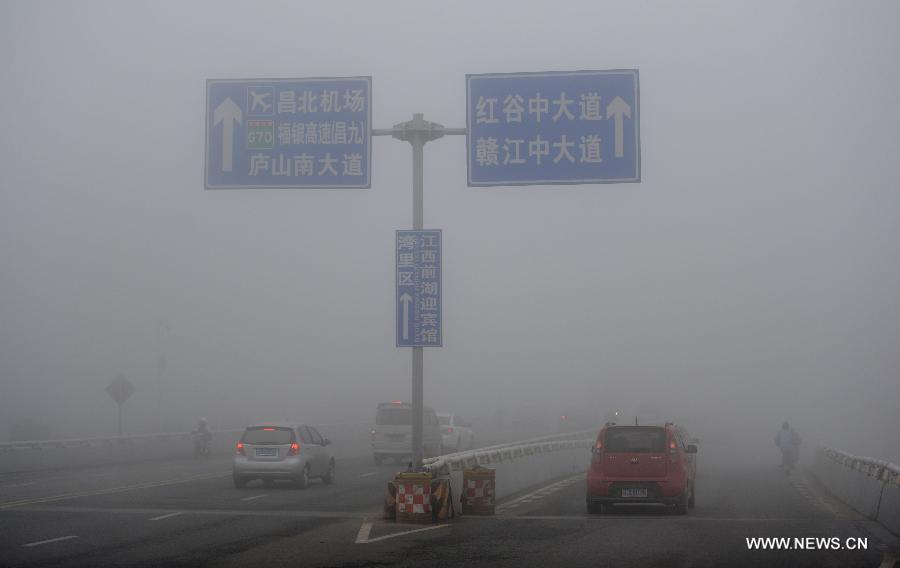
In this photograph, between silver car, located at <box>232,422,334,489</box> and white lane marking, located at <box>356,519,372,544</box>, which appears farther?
silver car, located at <box>232,422,334,489</box>

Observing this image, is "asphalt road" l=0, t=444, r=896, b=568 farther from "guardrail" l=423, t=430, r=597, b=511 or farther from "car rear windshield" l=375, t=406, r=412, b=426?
"car rear windshield" l=375, t=406, r=412, b=426

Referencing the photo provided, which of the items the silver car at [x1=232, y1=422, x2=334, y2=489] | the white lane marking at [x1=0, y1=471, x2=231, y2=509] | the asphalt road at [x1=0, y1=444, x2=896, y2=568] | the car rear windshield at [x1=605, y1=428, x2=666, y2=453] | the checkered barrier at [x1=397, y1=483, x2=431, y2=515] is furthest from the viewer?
the silver car at [x1=232, y1=422, x2=334, y2=489]

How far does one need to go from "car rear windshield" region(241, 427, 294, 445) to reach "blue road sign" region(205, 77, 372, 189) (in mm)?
10324

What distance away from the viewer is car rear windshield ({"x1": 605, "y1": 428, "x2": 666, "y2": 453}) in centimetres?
1984

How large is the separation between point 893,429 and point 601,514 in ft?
247

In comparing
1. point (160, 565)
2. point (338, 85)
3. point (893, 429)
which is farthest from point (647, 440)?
point (893, 429)

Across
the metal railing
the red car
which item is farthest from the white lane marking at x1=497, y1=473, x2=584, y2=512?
the red car

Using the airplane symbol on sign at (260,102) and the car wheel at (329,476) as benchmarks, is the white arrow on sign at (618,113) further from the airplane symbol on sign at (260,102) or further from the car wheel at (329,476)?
the car wheel at (329,476)

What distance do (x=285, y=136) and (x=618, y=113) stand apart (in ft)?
17.5

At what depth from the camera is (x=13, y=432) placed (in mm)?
Answer: 59500

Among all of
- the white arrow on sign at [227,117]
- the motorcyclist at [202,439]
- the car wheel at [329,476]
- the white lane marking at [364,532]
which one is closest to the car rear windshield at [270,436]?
the car wheel at [329,476]

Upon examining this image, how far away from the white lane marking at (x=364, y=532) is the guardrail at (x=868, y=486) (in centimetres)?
799

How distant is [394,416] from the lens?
1492 inches

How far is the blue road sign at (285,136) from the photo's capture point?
682 inches
